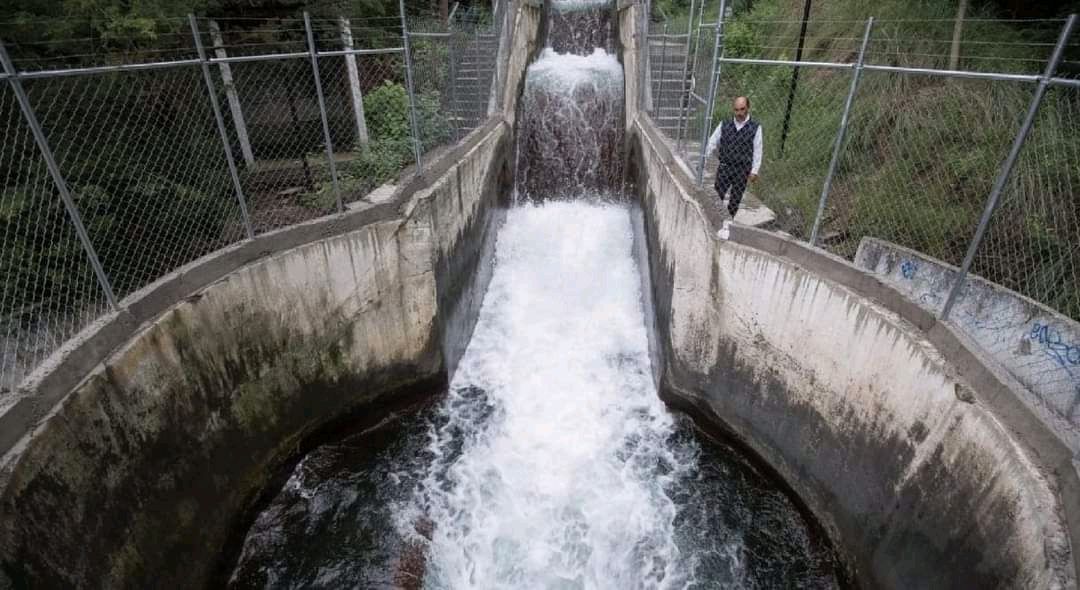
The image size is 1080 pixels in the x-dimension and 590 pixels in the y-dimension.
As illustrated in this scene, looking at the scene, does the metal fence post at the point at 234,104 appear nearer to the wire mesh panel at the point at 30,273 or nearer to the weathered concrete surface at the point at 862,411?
the wire mesh panel at the point at 30,273

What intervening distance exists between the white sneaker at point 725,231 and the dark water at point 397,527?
7.54 feet

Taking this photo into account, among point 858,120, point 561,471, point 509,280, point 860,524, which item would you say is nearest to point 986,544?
point 860,524

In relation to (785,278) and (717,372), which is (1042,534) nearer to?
Answer: (785,278)

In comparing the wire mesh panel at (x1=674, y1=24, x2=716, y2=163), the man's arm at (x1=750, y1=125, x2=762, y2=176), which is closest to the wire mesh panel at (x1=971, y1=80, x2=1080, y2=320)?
the man's arm at (x1=750, y1=125, x2=762, y2=176)

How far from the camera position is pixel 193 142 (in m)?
5.95

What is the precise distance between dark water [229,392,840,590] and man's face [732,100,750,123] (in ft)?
11.7

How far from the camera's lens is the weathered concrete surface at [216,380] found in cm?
340

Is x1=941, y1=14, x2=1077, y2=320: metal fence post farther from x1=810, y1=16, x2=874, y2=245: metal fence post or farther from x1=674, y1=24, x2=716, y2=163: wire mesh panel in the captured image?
x1=674, y1=24, x2=716, y2=163: wire mesh panel

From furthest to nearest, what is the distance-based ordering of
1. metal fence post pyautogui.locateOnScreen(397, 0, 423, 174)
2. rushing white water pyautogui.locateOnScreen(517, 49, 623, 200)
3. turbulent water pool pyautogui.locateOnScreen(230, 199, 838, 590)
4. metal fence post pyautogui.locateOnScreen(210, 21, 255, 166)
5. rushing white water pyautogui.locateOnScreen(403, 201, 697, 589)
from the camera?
1. rushing white water pyautogui.locateOnScreen(517, 49, 623, 200)
2. metal fence post pyautogui.locateOnScreen(210, 21, 255, 166)
3. metal fence post pyautogui.locateOnScreen(397, 0, 423, 174)
4. rushing white water pyautogui.locateOnScreen(403, 201, 697, 589)
5. turbulent water pool pyautogui.locateOnScreen(230, 199, 838, 590)

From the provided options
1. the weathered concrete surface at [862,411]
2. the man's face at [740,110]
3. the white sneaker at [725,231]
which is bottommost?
the weathered concrete surface at [862,411]

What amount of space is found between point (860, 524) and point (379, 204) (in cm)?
552

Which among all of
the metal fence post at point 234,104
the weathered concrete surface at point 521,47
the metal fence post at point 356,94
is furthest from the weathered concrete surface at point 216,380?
the weathered concrete surface at point 521,47

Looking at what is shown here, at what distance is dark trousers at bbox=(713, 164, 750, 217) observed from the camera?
598cm

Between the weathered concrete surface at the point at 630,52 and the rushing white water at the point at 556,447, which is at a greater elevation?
the weathered concrete surface at the point at 630,52
